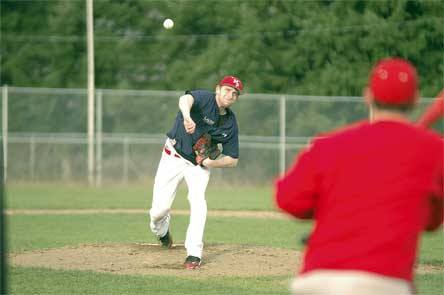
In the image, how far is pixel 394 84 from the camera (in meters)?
4.04

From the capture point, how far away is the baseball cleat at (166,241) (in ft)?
38.4

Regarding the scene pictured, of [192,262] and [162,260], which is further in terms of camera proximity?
[162,260]

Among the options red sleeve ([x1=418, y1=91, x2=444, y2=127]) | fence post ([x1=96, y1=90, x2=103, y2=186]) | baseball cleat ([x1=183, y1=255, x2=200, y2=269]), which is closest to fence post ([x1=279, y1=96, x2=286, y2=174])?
fence post ([x1=96, y1=90, x2=103, y2=186])

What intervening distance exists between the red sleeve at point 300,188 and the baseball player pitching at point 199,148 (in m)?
6.21

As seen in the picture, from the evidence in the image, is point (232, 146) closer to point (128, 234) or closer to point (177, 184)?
point (177, 184)

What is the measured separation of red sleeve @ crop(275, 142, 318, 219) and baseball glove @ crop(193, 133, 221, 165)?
6492 millimetres

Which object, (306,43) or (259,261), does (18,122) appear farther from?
(259,261)

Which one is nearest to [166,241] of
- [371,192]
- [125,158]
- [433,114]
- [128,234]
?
[128,234]

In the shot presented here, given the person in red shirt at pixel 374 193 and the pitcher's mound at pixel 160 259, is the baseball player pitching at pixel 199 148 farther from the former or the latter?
the person in red shirt at pixel 374 193

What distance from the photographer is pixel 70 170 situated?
28.1 meters

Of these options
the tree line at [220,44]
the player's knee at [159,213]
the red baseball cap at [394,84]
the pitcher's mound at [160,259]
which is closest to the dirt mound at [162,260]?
the pitcher's mound at [160,259]

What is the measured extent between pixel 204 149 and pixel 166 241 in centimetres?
162

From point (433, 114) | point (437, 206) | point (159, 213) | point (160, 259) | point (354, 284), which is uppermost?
point (433, 114)

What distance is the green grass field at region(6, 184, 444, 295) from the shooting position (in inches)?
359
